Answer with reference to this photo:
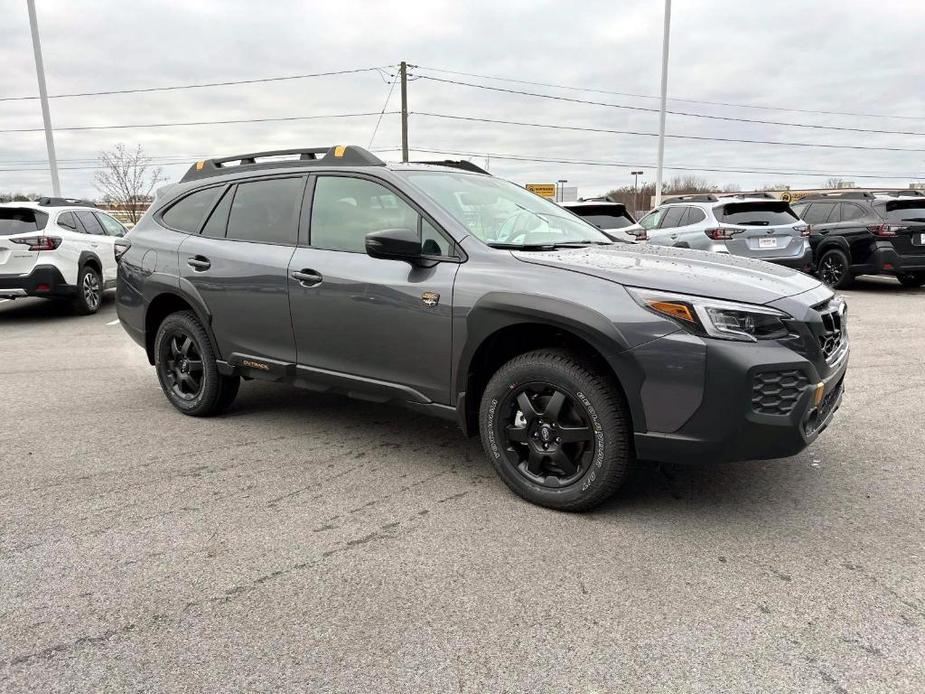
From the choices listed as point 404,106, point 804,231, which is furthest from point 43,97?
point 804,231

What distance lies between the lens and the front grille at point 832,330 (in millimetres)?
3076

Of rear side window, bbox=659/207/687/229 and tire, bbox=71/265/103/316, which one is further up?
rear side window, bbox=659/207/687/229

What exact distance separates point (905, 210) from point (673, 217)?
3.62 metres

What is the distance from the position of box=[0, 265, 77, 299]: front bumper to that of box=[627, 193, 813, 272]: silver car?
8588mm

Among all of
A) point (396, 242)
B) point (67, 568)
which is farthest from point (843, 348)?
point (67, 568)

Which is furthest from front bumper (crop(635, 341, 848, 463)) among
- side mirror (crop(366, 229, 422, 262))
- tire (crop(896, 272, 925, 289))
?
tire (crop(896, 272, 925, 289))

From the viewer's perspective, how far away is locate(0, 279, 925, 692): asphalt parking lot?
7.27ft

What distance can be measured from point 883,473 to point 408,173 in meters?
3.12

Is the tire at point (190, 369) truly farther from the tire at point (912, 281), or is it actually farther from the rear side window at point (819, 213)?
the tire at point (912, 281)

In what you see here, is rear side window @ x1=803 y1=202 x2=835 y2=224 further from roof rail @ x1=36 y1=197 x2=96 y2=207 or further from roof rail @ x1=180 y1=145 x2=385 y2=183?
roof rail @ x1=36 y1=197 x2=96 y2=207

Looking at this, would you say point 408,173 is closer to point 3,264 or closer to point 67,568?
point 67,568

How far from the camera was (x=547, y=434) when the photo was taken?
326 cm

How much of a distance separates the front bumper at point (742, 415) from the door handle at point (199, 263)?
3.08 metres

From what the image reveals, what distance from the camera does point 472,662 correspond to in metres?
2.24
